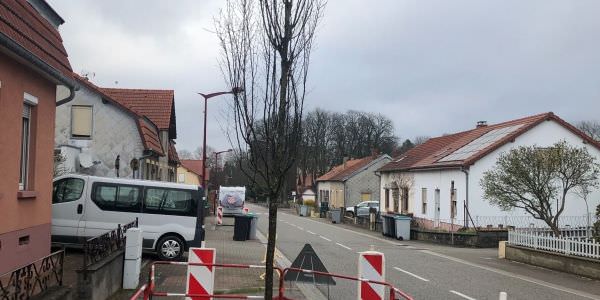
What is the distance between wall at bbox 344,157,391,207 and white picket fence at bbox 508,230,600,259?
42.7 metres

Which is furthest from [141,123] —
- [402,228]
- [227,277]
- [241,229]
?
[402,228]

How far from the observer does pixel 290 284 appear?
13.4 metres

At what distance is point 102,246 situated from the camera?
10.3 meters

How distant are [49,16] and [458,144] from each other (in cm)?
2993

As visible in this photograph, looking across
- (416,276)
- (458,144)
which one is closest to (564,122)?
(458,144)

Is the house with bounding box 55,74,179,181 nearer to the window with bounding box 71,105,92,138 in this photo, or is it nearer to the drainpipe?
the window with bounding box 71,105,92,138

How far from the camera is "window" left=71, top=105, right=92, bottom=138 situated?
940 inches

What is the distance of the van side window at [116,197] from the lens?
1627 cm

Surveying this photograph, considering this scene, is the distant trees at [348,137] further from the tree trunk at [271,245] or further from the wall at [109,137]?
the tree trunk at [271,245]

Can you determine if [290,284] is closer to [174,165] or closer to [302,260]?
[302,260]

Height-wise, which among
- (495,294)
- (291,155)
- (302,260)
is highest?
(291,155)

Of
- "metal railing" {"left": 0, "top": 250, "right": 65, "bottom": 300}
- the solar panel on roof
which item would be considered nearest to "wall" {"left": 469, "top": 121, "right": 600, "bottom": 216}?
the solar panel on roof

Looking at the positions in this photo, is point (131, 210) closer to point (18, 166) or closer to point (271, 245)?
point (18, 166)

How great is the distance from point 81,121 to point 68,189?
8537mm
